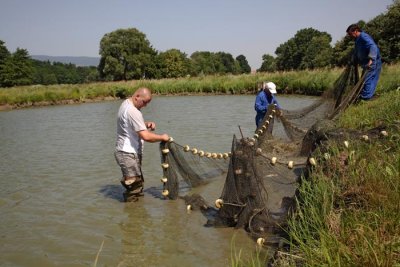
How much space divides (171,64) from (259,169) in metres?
69.8

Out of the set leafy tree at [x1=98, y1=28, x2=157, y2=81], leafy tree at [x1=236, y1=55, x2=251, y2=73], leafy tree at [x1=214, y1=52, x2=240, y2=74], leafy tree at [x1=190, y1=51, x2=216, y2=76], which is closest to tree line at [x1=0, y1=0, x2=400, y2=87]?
leafy tree at [x1=98, y1=28, x2=157, y2=81]

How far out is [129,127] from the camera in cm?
600

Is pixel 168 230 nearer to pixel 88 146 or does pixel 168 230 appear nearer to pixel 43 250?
pixel 43 250

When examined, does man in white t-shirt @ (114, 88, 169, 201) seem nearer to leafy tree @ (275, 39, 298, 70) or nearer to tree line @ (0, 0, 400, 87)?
tree line @ (0, 0, 400, 87)

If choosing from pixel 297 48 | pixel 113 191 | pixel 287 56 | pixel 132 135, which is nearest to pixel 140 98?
pixel 132 135

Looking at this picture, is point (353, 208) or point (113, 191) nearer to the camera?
point (353, 208)

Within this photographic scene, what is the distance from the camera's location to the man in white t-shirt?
5.83 meters

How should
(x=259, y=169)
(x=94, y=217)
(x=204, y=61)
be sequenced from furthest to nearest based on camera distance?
(x=204, y=61) < (x=94, y=217) < (x=259, y=169)

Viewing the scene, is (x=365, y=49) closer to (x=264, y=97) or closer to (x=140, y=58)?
(x=264, y=97)

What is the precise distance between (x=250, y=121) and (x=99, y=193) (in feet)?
30.4

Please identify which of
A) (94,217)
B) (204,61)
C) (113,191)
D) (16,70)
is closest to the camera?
(94,217)

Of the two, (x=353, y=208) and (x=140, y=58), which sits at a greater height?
(x=140, y=58)

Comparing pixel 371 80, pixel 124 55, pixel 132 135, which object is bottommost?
pixel 132 135

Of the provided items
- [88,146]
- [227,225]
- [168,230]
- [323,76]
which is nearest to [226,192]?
[227,225]
